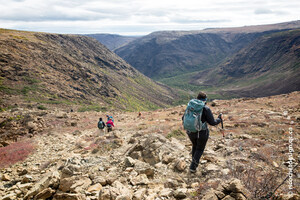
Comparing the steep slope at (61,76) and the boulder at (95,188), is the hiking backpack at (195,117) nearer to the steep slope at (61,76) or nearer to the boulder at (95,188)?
the boulder at (95,188)

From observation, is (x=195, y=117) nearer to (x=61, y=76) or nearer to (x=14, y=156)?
(x=14, y=156)

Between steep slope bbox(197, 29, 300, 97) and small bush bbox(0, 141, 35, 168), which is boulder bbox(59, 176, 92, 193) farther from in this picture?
steep slope bbox(197, 29, 300, 97)

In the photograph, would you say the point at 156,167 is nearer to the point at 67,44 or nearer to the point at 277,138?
the point at 277,138

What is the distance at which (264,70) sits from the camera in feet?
414

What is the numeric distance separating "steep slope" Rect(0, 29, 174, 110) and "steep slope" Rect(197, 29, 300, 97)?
51.5 metres

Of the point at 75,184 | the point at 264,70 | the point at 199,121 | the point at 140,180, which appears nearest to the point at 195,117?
the point at 199,121

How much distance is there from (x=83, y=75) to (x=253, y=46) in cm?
14414

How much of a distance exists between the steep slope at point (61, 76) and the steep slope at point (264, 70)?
169ft

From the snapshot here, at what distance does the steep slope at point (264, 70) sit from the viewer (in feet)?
316

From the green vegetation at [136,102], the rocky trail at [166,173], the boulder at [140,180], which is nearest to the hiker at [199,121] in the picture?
the rocky trail at [166,173]

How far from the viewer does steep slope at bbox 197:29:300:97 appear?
96.2 m

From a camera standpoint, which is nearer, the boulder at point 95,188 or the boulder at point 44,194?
the boulder at point 95,188

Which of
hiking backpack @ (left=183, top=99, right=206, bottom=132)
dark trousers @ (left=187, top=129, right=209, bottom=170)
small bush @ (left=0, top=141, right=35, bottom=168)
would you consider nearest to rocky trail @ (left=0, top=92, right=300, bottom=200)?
small bush @ (left=0, top=141, right=35, bottom=168)

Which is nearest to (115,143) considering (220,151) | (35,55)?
(220,151)
